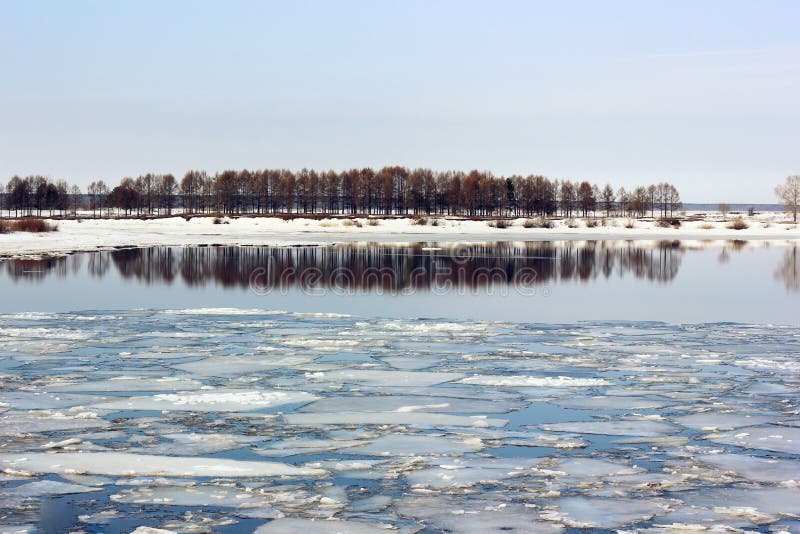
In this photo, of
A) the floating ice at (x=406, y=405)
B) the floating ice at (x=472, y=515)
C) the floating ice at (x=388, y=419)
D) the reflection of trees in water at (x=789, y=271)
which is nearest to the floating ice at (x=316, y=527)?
the floating ice at (x=472, y=515)

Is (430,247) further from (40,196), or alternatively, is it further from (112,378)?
(40,196)

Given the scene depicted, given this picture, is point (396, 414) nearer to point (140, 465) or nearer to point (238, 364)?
point (140, 465)

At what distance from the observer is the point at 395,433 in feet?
22.3

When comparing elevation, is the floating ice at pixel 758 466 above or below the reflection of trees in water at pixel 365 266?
below

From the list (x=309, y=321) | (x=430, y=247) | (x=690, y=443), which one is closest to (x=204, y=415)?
(x=690, y=443)

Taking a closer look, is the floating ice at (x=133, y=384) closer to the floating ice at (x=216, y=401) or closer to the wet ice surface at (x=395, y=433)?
the wet ice surface at (x=395, y=433)

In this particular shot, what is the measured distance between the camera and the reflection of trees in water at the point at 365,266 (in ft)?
68.6

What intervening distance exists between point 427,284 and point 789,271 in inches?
463

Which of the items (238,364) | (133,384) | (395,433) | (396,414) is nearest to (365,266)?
(238,364)

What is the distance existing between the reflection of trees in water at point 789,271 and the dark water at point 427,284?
0.04m

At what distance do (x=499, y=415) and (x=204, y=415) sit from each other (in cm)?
254

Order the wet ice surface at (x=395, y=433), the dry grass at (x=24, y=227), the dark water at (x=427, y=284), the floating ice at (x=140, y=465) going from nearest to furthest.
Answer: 1. the wet ice surface at (x=395, y=433)
2. the floating ice at (x=140, y=465)
3. the dark water at (x=427, y=284)
4. the dry grass at (x=24, y=227)

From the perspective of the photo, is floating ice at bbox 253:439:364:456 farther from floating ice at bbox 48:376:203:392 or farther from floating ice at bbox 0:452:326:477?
floating ice at bbox 48:376:203:392

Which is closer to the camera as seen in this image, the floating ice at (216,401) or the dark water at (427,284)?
the floating ice at (216,401)
